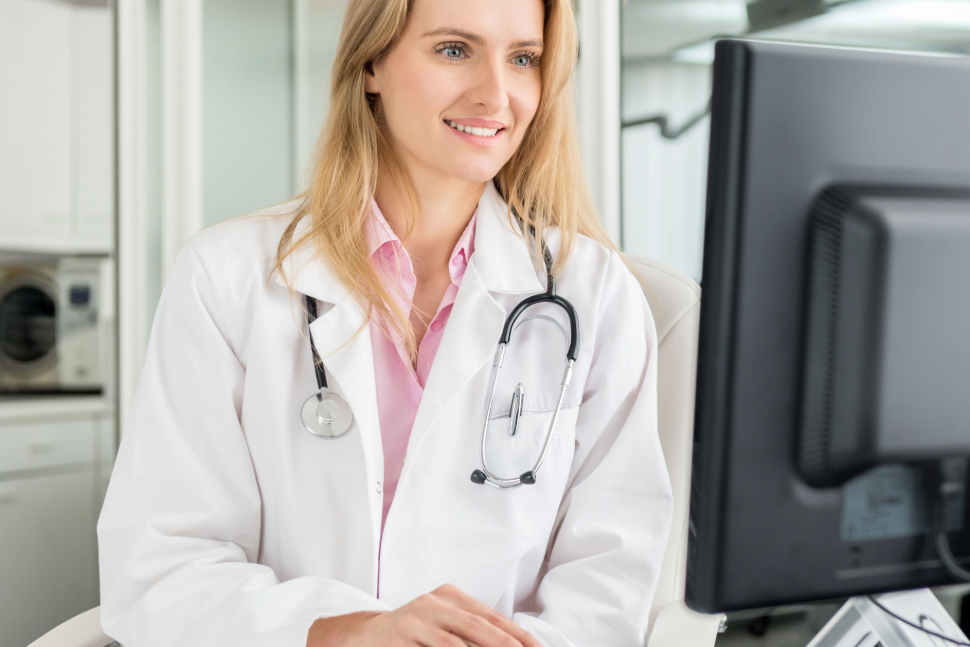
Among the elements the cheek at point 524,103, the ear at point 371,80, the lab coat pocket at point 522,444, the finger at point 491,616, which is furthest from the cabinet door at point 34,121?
the finger at point 491,616

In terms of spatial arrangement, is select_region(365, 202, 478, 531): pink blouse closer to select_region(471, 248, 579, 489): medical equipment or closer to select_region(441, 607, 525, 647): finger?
select_region(471, 248, 579, 489): medical equipment

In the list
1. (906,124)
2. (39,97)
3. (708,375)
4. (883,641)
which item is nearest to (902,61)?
(906,124)

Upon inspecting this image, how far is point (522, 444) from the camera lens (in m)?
1.06

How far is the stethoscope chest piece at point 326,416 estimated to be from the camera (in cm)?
101

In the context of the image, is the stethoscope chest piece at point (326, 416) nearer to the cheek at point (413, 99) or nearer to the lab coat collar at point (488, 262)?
the lab coat collar at point (488, 262)

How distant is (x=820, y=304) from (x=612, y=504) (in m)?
0.68

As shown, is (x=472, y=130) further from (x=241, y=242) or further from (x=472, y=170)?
(x=241, y=242)

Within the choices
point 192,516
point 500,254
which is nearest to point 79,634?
point 192,516

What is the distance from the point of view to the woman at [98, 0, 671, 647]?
979mm

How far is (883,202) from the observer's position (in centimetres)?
44

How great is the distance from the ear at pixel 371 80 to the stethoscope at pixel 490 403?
14.4 inches

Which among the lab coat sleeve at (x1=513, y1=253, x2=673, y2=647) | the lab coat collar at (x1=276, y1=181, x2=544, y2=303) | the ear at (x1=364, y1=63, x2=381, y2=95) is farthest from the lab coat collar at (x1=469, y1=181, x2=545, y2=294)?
the ear at (x1=364, y1=63, x2=381, y2=95)

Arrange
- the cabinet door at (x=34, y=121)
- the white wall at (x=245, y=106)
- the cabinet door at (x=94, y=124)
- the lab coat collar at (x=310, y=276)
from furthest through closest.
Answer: the white wall at (x=245, y=106) < the cabinet door at (x=94, y=124) < the cabinet door at (x=34, y=121) < the lab coat collar at (x=310, y=276)

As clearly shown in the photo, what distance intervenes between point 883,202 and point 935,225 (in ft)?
0.12
